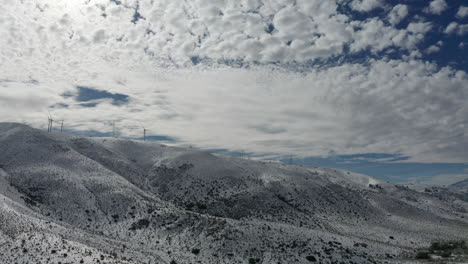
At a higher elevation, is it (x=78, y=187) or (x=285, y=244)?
(x=78, y=187)

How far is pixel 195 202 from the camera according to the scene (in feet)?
257

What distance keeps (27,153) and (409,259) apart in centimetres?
9958

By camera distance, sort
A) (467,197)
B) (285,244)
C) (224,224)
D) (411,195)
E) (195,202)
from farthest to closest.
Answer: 1. (467,197)
2. (411,195)
3. (195,202)
4. (224,224)
5. (285,244)

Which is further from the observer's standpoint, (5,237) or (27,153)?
(27,153)

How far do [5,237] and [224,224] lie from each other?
34678 mm

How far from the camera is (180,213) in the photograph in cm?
6369

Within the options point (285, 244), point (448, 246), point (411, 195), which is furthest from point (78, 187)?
point (411, 195)

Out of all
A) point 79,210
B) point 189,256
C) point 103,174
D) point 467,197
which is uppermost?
point 103,174

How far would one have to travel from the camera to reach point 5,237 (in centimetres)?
3691

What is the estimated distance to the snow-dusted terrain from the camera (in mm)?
45344

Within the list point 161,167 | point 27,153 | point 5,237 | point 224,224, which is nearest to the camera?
point 5,237

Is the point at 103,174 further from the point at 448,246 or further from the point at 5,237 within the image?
the point at 448,246

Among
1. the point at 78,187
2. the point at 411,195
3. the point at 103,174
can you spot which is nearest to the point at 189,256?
the point at 78,187

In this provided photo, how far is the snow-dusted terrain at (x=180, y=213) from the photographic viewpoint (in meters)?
45.3
